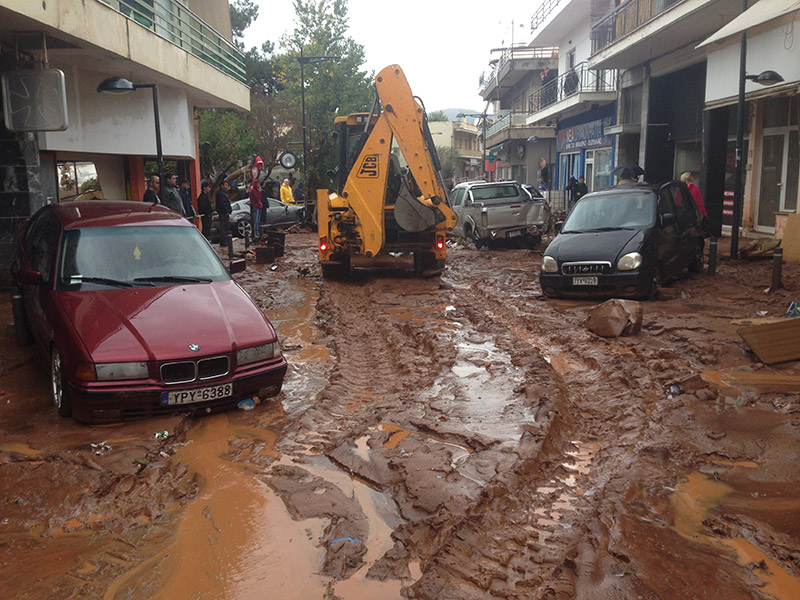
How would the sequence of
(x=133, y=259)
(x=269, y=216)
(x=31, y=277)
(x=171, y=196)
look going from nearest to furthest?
(x=31, y=277) → (x=133, y=259) → (x=171, y=196) → (x=269, y=216)

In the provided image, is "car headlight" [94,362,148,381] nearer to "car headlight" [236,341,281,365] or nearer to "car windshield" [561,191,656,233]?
"car headlight" [236,341,281,365]

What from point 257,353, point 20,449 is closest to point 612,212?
point 257,353

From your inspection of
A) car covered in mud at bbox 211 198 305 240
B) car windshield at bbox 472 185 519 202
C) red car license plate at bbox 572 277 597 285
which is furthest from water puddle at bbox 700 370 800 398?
car covered in mud at bbox 211 198 305 240

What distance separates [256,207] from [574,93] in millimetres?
14840

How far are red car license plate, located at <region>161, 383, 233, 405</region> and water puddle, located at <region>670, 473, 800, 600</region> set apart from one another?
340cm

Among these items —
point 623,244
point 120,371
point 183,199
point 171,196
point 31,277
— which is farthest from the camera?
point 183,199

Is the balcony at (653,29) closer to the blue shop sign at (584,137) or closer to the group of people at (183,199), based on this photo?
the blue shop sign at (584,137)

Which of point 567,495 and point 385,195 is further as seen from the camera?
point 385,195

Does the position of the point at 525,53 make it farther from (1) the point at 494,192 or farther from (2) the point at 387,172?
(2) the point at 387,172

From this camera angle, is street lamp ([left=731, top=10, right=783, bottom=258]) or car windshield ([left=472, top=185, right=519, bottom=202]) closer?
street lamp ([left=731, top=10, right=783, bottom=258])

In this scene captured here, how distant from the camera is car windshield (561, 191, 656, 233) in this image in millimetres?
11311

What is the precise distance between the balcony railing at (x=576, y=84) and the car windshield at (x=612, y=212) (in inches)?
673

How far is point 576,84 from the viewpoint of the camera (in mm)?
30859

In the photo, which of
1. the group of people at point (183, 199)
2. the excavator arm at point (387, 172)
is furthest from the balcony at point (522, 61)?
the excavator arm at point (387, 172)
